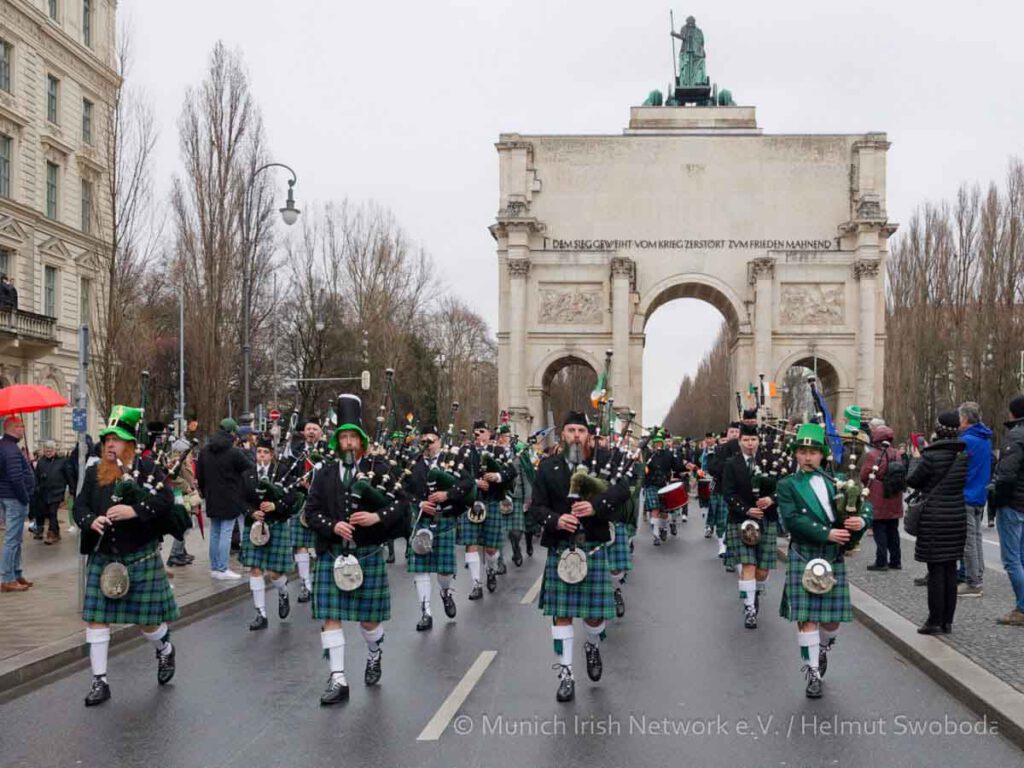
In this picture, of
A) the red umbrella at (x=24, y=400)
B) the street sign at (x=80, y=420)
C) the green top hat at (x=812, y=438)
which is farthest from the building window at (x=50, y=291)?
the green top hat at (x=812, y=438)

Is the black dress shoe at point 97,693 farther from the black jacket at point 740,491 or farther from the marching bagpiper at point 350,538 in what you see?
the black jacket at point 740,491

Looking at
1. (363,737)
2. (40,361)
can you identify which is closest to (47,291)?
(40,361)

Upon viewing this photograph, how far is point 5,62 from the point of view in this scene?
3722 centimetres

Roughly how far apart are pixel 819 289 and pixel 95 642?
48.2m

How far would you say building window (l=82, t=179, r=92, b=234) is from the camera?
4272 cm

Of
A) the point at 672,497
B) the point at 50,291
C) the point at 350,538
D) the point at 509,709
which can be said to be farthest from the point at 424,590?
the point at 50,291

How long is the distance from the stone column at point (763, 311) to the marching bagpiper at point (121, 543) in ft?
145

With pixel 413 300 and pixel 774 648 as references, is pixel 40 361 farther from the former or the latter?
pixel 774 648

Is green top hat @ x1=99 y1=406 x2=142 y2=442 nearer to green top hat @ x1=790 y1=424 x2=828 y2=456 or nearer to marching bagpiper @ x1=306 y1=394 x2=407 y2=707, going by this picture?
marching bagpiper @ x1=306 y1=394 x2=407 y2=707

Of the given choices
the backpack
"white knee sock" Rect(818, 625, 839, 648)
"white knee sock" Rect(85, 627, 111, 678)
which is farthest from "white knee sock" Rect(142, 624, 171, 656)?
the backpack

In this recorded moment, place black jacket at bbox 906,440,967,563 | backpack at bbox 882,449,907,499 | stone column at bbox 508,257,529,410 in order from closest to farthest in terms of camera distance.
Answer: black jacket at bbox 906,440,967,563, backpack at bbox 882,449,907,499, stone column at bbox 508,257,529,410

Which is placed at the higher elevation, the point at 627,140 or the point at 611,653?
the point at 627,140

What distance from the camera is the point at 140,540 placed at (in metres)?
8.26

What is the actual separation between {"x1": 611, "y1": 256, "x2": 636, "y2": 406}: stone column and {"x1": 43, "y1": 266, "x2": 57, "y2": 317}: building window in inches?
924
